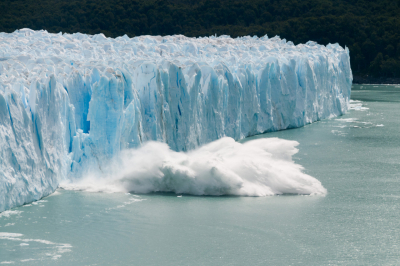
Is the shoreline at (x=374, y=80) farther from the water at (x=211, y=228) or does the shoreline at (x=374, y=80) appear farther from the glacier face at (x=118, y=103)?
the water at (x=211, y=228)

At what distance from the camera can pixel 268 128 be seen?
14.7 meters

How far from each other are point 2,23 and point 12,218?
2765 centimetres

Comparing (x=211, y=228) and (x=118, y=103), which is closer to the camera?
(x=211, y=228)

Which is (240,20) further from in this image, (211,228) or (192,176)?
(211,228)

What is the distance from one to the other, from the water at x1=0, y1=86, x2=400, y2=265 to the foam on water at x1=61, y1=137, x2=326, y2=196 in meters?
0.22

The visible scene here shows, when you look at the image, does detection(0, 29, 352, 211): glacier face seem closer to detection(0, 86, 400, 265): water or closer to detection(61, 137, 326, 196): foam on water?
detection(61, 137, 326, 196): foam on water

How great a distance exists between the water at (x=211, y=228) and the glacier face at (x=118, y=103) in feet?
2.06

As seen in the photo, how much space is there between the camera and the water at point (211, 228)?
6.07m

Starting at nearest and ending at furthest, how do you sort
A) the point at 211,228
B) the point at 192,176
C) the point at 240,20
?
the point at 211,228 → the point at 192,176 → the point at 240,20

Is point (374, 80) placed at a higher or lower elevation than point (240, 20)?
lower

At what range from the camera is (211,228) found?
6.98 m

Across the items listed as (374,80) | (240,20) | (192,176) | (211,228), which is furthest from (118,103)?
(240,20)

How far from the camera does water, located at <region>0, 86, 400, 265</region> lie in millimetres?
6074

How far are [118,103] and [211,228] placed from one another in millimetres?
2913
